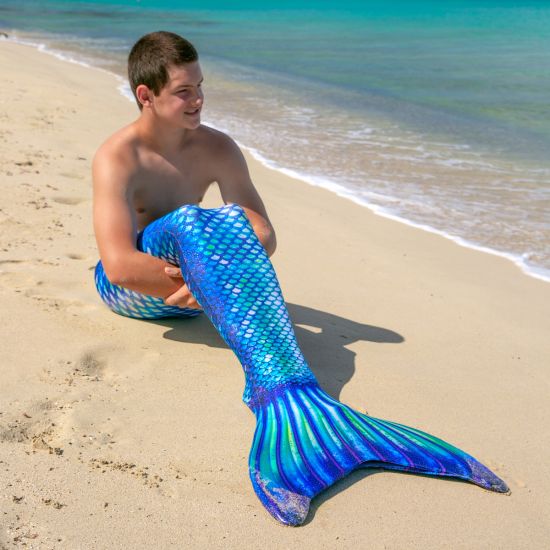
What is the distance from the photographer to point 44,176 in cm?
530

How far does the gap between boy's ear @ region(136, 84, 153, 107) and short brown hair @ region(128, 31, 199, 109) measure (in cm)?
2

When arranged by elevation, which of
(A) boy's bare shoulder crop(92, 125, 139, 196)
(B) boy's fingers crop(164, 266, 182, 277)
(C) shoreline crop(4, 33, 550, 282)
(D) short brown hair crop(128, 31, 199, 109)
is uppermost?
(D) short brown hair crop(128, 31, 199, 109)

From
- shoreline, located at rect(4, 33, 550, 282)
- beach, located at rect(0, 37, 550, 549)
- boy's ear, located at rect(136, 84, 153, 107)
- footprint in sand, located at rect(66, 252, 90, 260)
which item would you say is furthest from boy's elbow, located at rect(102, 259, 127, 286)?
shoreline, located at rect(4, 33, 550, 282)

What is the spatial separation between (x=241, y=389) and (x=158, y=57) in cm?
128

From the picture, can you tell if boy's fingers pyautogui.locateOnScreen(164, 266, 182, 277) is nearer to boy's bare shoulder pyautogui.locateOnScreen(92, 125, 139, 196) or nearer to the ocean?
boy's bare shoulder pyautogui.locateOnScreen(92, 125, 139, 196)

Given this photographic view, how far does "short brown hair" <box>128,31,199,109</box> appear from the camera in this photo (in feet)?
9.96

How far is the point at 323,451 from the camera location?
2.39 meters

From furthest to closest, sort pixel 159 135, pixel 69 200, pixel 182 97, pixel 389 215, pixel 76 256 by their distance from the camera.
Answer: pixel 389 215, pixel 69 200, pixel 76 256, pixel 159 135, pixel 182 97

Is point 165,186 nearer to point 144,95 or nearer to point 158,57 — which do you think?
point 144,95

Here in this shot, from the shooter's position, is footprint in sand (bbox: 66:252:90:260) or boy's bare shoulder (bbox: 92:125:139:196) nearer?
boy's bare shoulder (bbox: 92:125:139:196)

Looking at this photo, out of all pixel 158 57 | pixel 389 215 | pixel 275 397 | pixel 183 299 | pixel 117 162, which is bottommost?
pixel 389 215

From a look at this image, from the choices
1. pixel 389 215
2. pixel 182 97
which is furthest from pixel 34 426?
pixel 389 215

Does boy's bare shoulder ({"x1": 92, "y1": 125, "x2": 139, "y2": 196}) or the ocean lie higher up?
boy's bare shoulder ({"x1": 92, "y1": 125, "x2": 139, "y2": 196})

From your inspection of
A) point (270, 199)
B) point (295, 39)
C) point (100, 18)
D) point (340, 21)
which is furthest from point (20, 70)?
point (340, 21)
